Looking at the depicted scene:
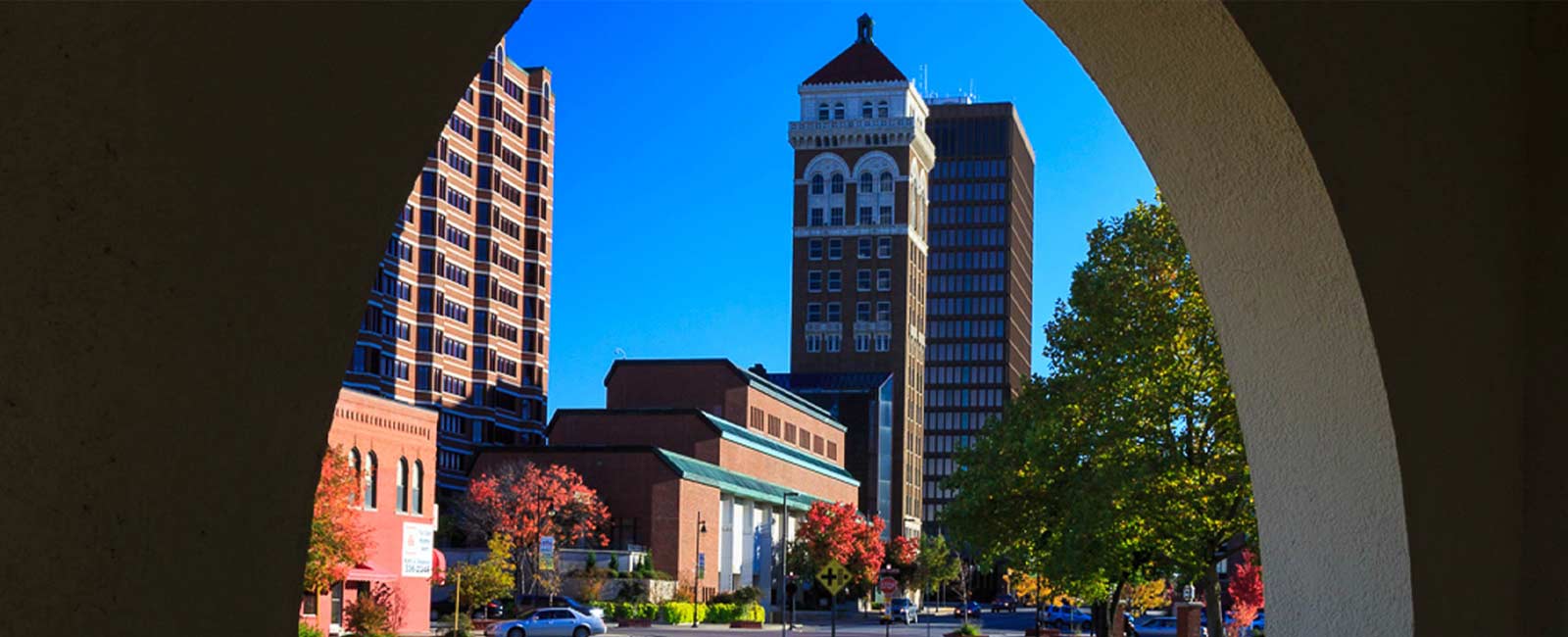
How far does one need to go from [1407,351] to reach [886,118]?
13783 cm

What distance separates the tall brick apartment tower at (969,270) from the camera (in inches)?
6230

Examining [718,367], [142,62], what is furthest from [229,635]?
[718,367]

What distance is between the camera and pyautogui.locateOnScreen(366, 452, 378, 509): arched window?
4469 centimetres

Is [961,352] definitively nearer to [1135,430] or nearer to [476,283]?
[476,283]

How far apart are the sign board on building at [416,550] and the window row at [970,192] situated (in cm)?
11592

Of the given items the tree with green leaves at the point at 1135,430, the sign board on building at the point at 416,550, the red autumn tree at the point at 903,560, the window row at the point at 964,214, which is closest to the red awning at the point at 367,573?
the sign board on building at the point at 416,550

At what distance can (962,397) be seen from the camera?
15838 cm

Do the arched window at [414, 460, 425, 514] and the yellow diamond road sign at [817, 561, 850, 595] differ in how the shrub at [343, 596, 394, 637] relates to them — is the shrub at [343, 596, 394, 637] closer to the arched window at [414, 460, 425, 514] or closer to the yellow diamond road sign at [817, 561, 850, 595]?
the arched window at [414, 460, 425, 514]

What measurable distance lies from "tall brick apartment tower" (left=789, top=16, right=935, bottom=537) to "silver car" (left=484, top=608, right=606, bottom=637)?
90939 millimetres

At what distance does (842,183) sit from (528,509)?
81.8m

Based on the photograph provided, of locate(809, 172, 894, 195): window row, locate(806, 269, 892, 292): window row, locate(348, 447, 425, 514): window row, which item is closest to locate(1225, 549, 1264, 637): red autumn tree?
locate(348, 447, 425, 514): window row

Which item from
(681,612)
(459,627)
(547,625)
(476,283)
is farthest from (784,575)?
(476,283)

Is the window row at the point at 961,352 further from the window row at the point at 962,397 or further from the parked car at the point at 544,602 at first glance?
the parked car at the point at 544,602

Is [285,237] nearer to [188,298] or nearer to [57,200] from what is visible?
[188,298]
